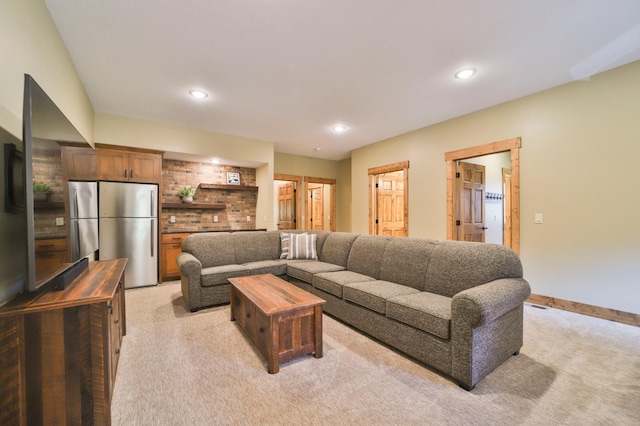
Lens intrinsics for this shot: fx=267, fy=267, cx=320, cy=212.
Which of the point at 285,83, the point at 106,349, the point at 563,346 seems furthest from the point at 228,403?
the point at 285,83

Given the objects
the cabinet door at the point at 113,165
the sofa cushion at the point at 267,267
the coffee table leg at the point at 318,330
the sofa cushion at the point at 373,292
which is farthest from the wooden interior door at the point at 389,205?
the cabinet door at the point at 113,165

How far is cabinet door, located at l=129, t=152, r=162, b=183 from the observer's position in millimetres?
4246

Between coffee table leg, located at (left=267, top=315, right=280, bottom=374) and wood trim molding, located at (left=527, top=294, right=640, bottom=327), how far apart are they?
3.50m

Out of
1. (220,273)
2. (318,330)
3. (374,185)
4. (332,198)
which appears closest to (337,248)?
(220,273)

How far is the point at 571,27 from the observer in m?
2.28

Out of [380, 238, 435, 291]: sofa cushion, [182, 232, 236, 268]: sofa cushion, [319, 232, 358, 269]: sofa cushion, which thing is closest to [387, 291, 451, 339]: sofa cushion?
[380, 238, 435, 291]: sofa cushion

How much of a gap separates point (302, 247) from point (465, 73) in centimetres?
312

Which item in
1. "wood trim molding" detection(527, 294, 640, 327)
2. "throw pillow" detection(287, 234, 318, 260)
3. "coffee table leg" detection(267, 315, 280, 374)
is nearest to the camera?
"coffee table leg" detection(267, 315, 280, 374)

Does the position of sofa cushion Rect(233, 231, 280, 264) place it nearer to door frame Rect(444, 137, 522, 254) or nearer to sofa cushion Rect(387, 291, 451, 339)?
sofa cushion Rect(387, 291, 451, 339)

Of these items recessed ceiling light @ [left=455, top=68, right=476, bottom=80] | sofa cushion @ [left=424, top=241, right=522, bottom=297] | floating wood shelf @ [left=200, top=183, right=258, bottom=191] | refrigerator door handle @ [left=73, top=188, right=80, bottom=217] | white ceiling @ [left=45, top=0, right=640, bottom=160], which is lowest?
sofa cushion @ [left=424, top=241, right=522, bottom=297]

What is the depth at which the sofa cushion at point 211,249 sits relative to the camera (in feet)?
12.3

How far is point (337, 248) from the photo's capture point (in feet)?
12.8

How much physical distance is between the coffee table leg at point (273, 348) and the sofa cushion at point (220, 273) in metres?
1.63

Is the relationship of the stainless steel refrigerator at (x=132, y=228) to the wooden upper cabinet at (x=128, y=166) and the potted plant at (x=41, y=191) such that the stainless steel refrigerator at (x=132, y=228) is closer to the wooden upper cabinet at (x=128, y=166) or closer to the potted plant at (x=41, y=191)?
the wooden upper cabinet at (x=128, y=166)
